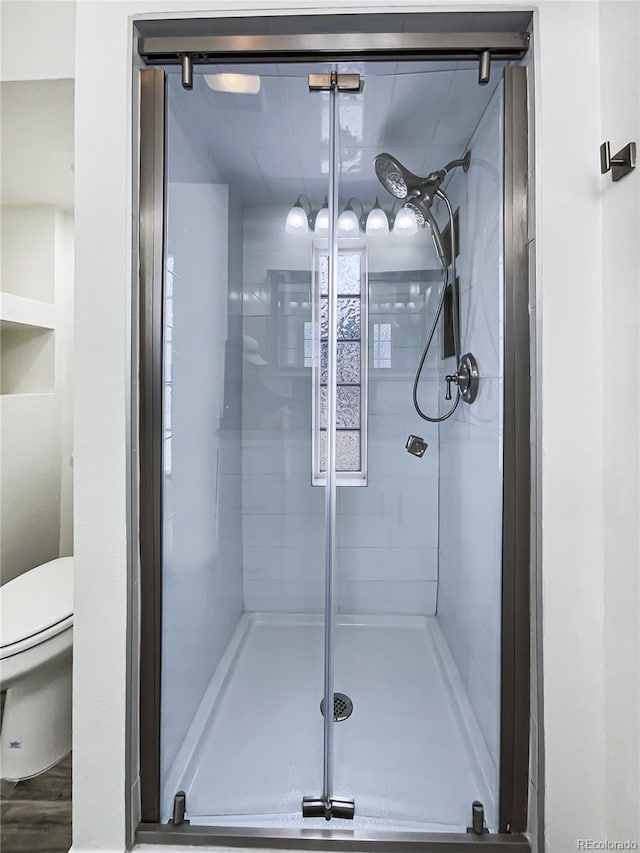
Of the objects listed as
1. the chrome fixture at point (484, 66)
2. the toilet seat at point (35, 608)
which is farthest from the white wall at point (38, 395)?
the chrome fixture at point (484, 66)

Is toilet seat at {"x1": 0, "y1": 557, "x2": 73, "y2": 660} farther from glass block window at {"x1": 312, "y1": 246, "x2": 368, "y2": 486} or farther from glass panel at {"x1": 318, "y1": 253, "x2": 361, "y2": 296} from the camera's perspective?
glass panel at {"x1": 318, "y1": 253, "x2": 361, "y2": 296}

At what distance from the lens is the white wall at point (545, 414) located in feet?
3.83

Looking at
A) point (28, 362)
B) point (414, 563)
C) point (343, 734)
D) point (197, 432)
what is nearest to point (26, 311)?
point (28, 362)

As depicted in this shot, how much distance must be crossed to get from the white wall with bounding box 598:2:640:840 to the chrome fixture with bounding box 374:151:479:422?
332 millimetres

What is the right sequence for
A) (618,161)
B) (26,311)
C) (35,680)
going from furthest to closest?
(26,311) < (35,680) < (618,161)

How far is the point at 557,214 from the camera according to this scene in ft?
3.85

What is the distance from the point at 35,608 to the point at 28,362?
3.61 feet

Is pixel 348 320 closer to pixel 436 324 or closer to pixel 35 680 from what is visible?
→ pixel 436 324

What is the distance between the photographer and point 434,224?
1.32 meters

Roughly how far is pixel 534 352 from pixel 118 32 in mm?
1342

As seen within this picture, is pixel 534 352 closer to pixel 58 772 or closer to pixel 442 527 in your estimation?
pixel 442 527

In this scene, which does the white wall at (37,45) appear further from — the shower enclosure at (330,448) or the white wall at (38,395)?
the shower enclosure at (330,448)

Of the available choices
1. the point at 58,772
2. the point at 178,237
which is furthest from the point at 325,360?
the point at 58,772

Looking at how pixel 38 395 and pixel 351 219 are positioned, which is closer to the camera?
pixel 351 219
